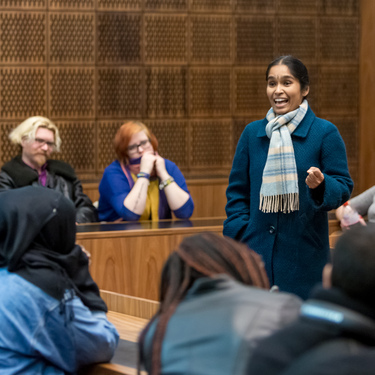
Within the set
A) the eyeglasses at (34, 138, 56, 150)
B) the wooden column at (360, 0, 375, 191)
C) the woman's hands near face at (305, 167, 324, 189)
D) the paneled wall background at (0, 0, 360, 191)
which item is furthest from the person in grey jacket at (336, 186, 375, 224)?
the wooden column at (360, 0, 375, 191)

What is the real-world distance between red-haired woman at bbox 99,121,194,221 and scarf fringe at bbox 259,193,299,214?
2.22m

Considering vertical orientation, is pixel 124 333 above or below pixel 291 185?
below

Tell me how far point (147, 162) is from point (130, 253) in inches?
28.9

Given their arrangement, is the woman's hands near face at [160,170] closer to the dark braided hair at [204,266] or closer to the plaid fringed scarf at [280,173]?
the plaid fringed scarf at [280,173]

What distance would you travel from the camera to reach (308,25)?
826cm

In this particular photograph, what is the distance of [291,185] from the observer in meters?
3.13

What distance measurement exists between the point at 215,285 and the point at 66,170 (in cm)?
421

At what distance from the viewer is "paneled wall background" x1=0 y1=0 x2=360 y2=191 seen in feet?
24.9

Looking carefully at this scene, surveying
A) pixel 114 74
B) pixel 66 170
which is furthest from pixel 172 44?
pixel 66 170

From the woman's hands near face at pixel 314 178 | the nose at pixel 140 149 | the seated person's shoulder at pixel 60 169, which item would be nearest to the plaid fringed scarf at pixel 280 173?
the woman's hands near face at pixel 314 178

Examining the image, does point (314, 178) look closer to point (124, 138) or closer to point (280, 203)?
point (280, 203)

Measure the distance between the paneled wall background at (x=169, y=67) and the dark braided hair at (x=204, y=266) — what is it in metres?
6.02

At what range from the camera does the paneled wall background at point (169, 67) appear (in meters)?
7.58

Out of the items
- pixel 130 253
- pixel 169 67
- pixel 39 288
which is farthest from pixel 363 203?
pixel 39 288
